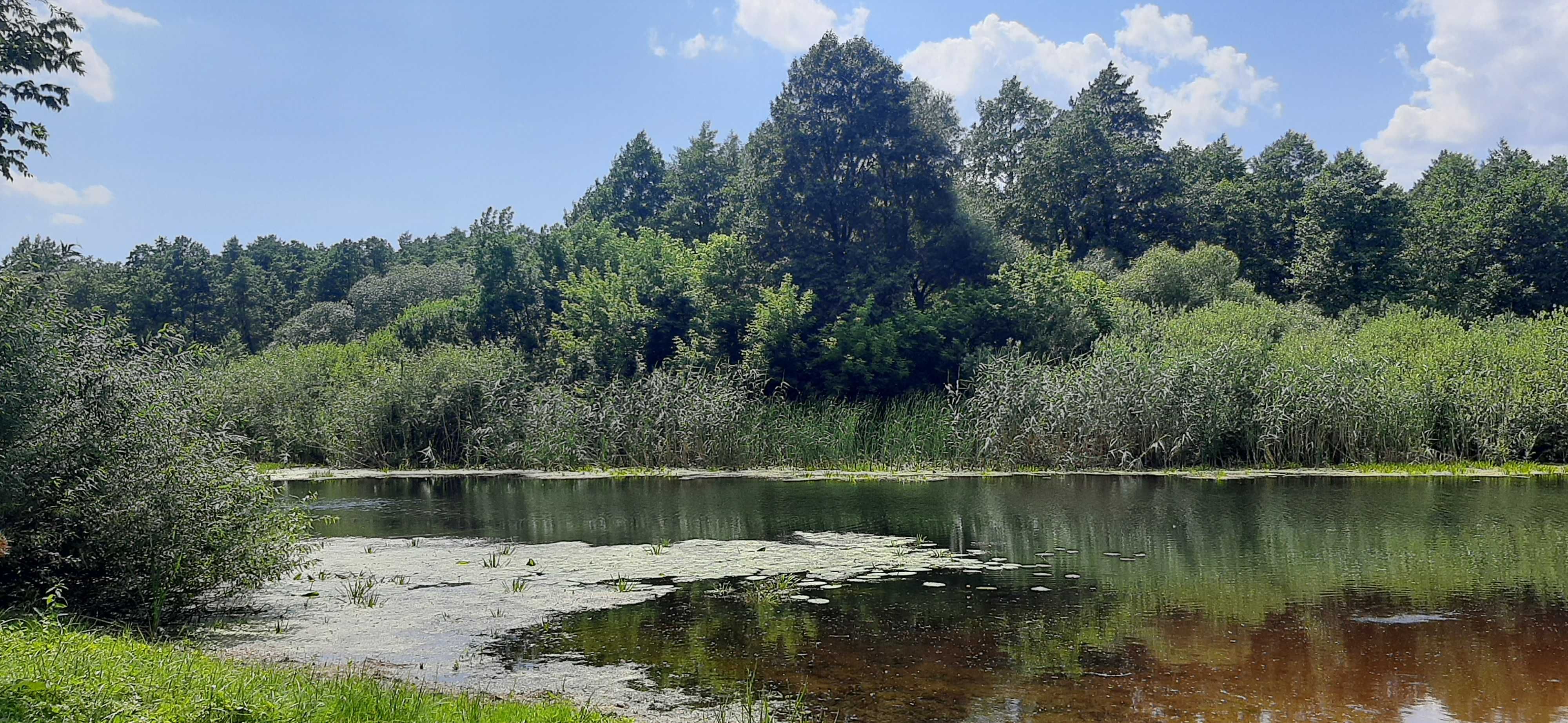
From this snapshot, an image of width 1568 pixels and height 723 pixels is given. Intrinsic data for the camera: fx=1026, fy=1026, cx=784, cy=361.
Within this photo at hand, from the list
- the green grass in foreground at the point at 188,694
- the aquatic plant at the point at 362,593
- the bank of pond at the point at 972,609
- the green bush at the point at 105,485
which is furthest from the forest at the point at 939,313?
the green grass in foreground at the point at 188,694

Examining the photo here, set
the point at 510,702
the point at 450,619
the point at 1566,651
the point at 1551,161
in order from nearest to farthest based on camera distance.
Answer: the point at 510,702 < the point at 1566,651 < the point at 450,619 < the point at 1551,161

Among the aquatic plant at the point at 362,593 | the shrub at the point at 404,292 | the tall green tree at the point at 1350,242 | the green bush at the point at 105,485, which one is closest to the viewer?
the green bush at the point at 105,485

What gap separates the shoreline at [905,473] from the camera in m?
22.9

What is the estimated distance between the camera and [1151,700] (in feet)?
25.6

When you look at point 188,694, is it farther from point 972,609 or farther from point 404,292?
point 404,292

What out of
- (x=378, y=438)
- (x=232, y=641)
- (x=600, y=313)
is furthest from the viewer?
(x=600, y=313)

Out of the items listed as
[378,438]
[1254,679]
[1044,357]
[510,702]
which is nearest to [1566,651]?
[1254,679]

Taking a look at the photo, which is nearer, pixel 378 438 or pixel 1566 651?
pixel 1566 651

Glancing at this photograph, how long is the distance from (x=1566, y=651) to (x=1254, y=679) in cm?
303

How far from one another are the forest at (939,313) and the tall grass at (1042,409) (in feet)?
0.32

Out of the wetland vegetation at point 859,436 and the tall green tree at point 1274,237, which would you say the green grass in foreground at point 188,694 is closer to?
the wetland vegetation at point 859,436

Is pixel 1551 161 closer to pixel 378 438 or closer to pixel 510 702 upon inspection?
pixel 378 438

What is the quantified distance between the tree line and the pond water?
1573cm

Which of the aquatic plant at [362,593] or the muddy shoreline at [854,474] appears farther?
the muddy shoreline at [854,474]
